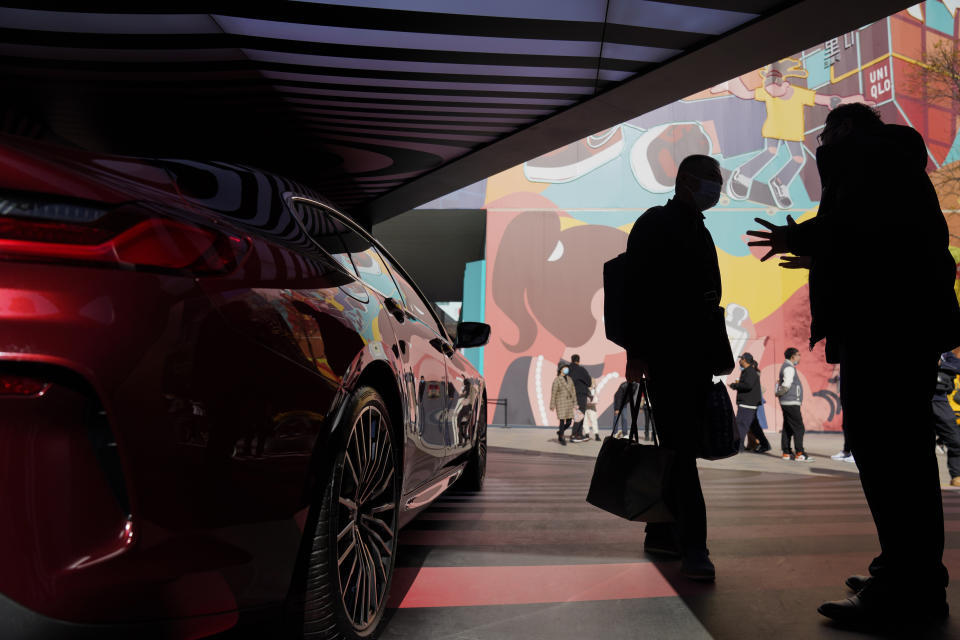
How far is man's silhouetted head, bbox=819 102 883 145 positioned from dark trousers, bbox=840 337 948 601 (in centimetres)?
80

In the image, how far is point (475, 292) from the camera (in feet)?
64.7

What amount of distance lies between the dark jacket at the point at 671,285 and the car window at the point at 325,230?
1.39 metres

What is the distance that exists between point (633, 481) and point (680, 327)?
713mm

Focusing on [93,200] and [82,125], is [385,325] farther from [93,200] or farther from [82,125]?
[82,125]

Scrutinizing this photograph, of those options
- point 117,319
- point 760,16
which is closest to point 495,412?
point 760,16

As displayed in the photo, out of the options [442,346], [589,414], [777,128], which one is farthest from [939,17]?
[442,346]

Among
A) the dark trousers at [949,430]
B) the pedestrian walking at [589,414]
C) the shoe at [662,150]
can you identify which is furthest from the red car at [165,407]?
the shoe at [662,150]

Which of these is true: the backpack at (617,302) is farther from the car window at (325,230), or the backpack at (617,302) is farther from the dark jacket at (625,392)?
the car window at (325,230)

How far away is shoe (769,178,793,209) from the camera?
1914 cm

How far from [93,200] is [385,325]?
111cm

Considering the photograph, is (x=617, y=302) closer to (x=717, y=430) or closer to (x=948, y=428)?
(x=717, y=430)


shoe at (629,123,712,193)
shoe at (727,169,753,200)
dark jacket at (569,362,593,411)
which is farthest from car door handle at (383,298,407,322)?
shoe at (727,169,753,200)

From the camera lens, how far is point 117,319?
1.09 meters

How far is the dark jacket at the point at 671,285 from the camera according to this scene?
286cm
